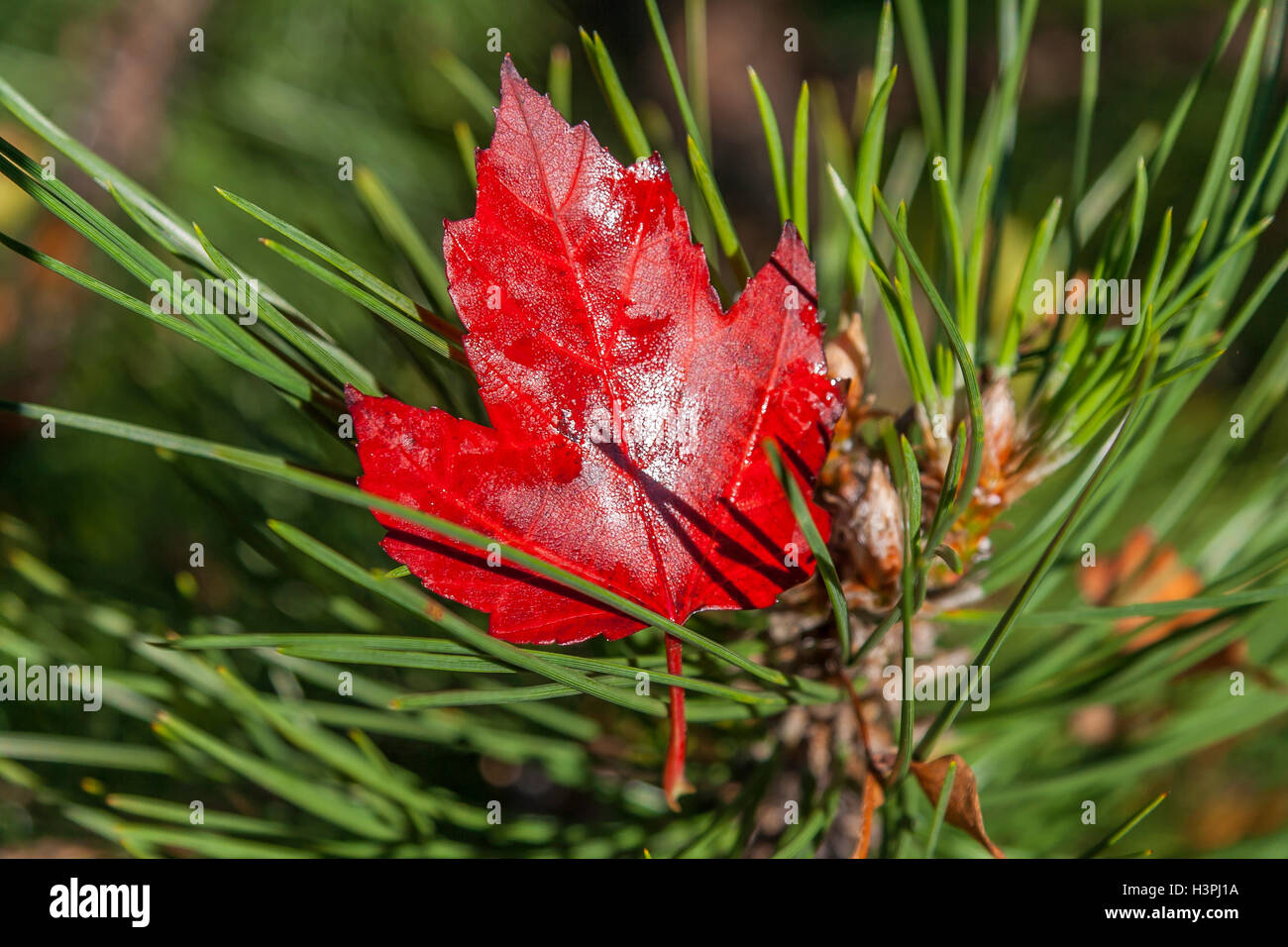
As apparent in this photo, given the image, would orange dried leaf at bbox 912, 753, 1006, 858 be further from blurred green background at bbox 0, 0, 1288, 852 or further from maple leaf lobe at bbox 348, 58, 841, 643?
blurred green background at bbox 0, 0, 1288, 852

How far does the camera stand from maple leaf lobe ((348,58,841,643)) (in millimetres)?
245

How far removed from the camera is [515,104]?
24 centimetres

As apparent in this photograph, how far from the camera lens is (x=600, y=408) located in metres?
0.26

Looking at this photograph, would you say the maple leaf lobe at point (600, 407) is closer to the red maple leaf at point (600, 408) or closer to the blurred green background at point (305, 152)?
the red maple leaf at point (600, 408)

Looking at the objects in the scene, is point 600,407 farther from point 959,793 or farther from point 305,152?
point 305,152

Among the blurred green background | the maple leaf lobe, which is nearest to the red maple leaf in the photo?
the maple leaf lobe

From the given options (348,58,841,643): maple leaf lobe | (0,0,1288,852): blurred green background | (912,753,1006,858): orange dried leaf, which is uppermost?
(0,0,1288,852): blurred green background

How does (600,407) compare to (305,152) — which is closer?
(600,407)

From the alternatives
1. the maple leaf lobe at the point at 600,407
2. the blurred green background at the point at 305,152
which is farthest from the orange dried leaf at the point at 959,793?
the blurred green background at the point at 305,152

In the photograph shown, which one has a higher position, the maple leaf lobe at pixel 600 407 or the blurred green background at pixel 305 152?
the blurred green background at pixel 305 152

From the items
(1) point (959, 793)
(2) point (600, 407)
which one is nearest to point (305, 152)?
(2) point (600, 407)

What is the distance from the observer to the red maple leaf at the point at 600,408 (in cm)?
24
